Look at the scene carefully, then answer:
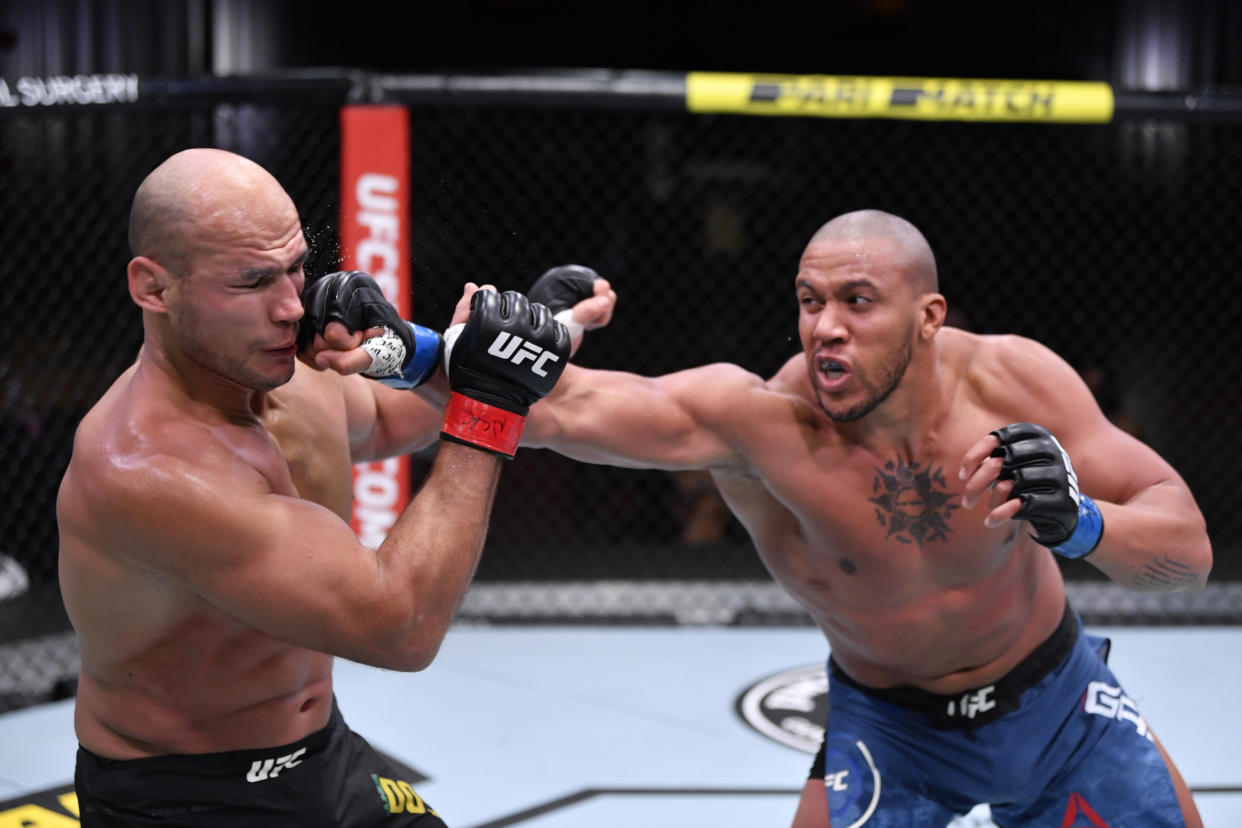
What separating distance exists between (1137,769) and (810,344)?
852 millimetres

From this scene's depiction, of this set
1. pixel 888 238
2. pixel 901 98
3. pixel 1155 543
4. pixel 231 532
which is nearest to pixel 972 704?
pixel 1155 543

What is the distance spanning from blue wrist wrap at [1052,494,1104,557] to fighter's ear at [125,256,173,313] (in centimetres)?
123

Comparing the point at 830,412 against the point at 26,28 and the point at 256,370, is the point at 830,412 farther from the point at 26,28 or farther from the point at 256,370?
the point at 26,28

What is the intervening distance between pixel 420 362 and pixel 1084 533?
3.16ft

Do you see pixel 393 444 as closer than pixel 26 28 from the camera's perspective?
Yes

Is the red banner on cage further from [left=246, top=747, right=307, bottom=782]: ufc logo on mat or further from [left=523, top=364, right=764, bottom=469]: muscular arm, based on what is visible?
[left=246, top=747, right=307, bottom=782]: ufc logo on mat

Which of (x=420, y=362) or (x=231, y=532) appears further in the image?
(x=420, y=362)

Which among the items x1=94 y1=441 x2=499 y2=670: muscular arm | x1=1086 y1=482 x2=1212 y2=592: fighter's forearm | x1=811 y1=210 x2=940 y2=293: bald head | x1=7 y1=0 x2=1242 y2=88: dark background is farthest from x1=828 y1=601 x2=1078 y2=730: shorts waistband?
x1=7 y1=0 x2=1242 y2=88: dark background

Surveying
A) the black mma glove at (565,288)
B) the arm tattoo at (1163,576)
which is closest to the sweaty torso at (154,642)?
the black mma glove at (565,288)

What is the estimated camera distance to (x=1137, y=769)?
1.96m

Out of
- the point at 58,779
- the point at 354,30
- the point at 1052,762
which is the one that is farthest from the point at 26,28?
the point at 1052,762

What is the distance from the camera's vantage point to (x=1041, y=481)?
1637 millimetres

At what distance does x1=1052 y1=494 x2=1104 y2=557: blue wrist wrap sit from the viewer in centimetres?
173

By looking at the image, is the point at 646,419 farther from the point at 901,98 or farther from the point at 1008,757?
the point at 901,98
